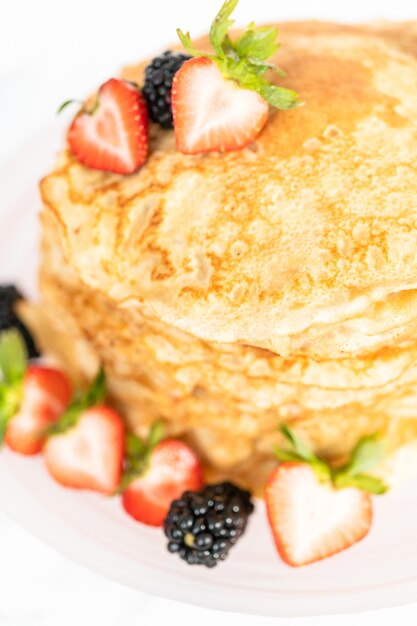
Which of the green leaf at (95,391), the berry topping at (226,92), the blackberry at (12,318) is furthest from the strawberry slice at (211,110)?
the blackberry at (12,318)

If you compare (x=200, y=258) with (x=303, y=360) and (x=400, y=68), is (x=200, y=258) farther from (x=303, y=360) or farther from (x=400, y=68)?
(x=400, y=68)

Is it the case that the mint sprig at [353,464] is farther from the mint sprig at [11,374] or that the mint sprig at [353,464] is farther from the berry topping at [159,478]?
the mint sprig at [11,374]

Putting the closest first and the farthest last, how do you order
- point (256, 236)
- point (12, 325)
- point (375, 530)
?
1. point (256, 236)
2. point (375, 530)
3. point (12, 325)

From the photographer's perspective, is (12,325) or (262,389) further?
(12,325)

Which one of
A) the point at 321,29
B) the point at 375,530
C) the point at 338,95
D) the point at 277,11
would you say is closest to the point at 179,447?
the point at 375,530

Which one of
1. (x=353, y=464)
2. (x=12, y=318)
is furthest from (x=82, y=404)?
(x=353, y=464)

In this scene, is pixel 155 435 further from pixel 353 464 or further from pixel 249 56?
pixel 249 56
